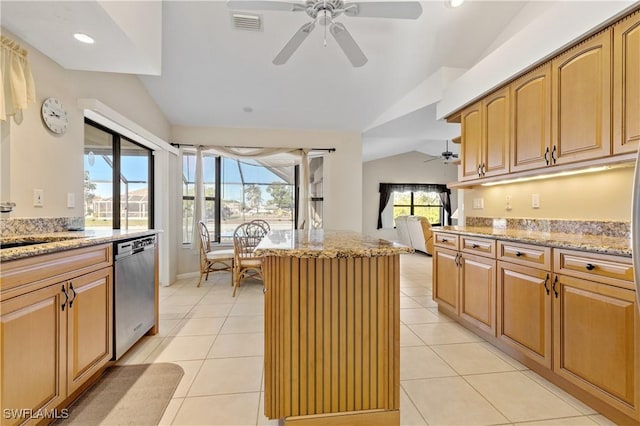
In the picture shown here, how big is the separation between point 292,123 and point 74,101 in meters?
2.74

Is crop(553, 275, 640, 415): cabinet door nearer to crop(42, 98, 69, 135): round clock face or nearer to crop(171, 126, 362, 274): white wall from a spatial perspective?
crop(171, 126, 362, 274): white wall

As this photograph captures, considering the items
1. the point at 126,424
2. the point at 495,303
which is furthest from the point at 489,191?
the point at 126,424

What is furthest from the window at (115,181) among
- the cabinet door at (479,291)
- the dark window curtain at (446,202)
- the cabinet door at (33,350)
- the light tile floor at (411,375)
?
the dark window curtain at (446,202)

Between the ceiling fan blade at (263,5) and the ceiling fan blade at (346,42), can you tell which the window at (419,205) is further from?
the ceiling fan blade at (263,5)

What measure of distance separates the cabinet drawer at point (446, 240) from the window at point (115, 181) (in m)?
3.54

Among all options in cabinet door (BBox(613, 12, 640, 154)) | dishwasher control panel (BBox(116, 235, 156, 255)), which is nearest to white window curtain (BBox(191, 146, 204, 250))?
dishwasher control panel (BBox(116, 235, 156, 255))

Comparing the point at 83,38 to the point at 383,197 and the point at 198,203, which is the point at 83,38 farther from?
the point at 383,197

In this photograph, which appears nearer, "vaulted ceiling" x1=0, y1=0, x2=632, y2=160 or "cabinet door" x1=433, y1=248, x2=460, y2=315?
"vaulted ceiling" x1=0, y1=0, x2=632, y2=160

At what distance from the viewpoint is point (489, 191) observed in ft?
10.3

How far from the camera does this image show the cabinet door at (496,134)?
8.44ft

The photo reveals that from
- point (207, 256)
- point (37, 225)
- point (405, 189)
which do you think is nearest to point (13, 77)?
point (37, 225)

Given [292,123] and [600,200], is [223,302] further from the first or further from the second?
[600,200]

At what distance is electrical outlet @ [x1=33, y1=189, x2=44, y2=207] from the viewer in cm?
202

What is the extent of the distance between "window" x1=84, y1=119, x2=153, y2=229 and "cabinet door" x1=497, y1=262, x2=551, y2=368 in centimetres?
378
